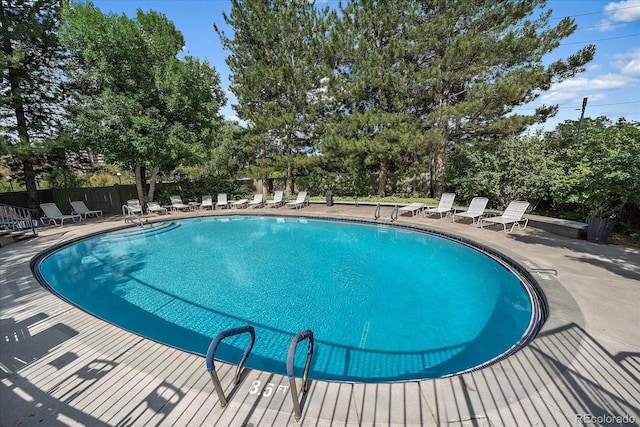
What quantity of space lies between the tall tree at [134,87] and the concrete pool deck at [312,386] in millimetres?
9617

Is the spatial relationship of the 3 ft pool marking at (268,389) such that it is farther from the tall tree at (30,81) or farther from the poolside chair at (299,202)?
the tall tree at (30,81)

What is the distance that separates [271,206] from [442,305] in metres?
11.2

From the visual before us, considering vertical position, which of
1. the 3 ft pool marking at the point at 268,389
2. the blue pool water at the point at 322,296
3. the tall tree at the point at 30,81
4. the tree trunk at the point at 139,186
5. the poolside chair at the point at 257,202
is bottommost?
the blue pool water at the point at 322,296

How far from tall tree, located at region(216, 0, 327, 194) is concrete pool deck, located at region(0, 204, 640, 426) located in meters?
12.8

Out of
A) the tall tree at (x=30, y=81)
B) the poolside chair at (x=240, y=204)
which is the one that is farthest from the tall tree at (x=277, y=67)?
the tall tree at (x=30, y=81)

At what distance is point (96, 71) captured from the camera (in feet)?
35.3

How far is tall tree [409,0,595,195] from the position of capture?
9.23 m

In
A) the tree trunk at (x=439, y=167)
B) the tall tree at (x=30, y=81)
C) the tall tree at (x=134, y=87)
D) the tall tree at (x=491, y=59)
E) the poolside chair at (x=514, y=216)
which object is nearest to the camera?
the poolside chair at (x=514, y=216)

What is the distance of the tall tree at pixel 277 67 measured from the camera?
13.9 m

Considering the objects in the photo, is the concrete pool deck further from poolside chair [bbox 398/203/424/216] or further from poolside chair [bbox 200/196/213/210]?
poolside chair [bbox 200/196/213/210]

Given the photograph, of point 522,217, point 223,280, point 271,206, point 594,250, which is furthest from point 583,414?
point 271,206

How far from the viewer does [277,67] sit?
14.3 metres

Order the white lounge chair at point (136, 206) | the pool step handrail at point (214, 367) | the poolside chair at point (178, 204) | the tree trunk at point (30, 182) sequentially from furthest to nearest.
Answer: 1. the poolside chair at point (178, 204)
2. the white lounge chair at point (136, 206)
3. the tree trunk at point (30, 182)
4. the pool step handrail at point (214, 367)

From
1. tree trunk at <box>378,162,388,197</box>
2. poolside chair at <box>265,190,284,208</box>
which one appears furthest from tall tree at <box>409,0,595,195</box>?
poolside chair at <box>265,190,284,208</box>
